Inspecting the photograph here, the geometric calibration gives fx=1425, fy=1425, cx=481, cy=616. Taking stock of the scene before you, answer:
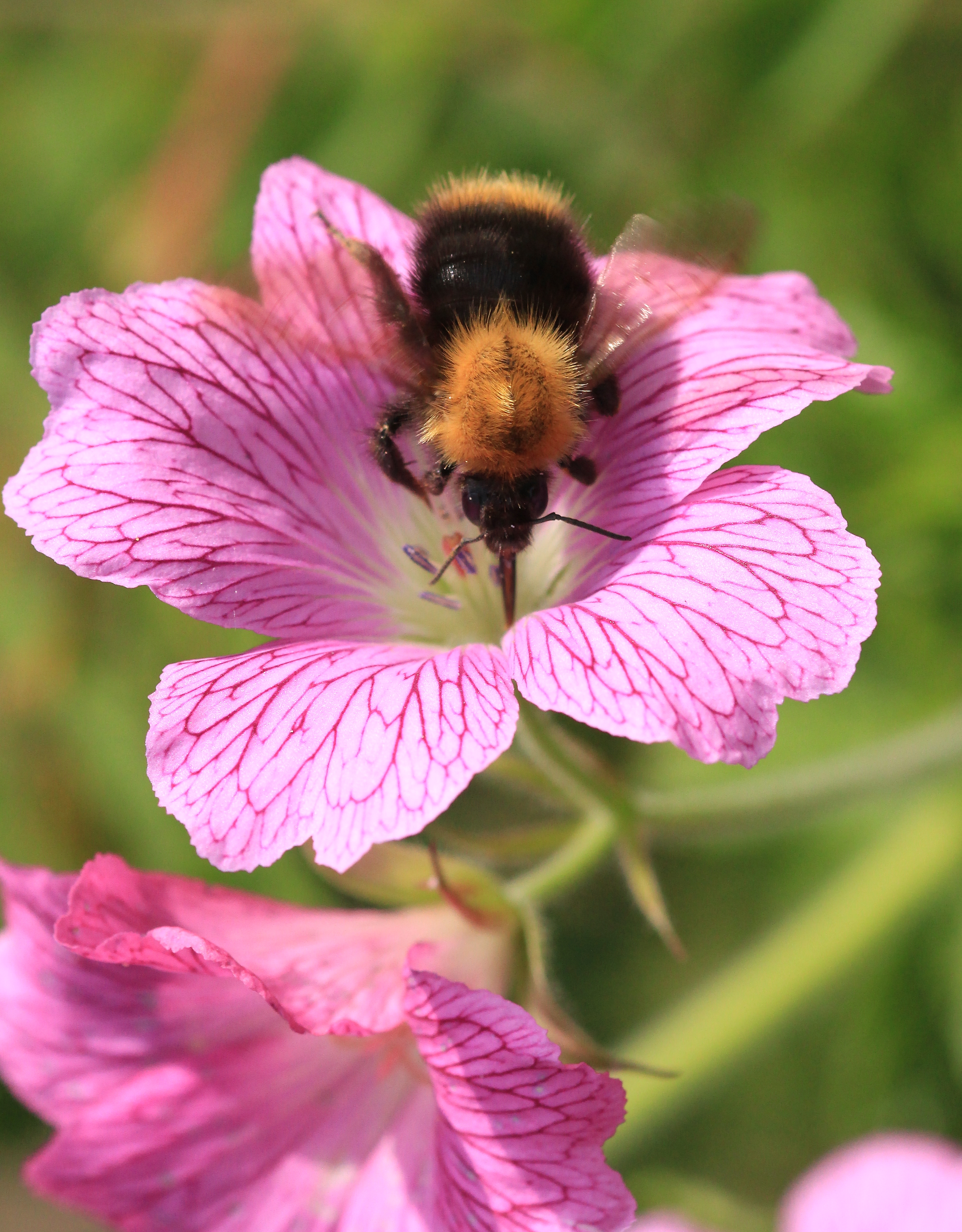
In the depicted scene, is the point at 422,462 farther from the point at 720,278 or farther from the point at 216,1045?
the point at 216,1045

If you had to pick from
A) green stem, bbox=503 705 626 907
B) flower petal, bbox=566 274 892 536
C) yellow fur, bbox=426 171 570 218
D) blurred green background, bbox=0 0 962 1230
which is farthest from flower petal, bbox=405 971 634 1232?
blurred green background, bbox=0 0 962 1230

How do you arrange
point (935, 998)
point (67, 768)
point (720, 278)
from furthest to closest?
1. point (67, 768)
2. point (935, 998)
3. point (720, 278)

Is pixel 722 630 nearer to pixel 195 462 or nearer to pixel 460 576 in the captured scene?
pixel 460 576

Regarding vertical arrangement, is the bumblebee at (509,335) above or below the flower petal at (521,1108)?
above

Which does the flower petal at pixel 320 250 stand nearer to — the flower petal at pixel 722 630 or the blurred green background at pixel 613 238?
the flower petal at pixel 722 630

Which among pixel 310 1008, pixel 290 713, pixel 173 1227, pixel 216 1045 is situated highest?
pixel 290 713

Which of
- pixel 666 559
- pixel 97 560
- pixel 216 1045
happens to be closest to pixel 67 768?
pixel 216 1045

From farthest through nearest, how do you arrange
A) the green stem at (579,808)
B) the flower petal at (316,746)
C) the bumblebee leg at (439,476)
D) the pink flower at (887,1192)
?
the pink flower at (887,1192) < the green stem at (579,808) < the bumblebee leg at (439,476) < the flower petal at (316,746)

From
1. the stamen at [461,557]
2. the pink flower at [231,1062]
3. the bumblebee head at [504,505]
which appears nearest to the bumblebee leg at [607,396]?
the bumblebee head at [504,505]

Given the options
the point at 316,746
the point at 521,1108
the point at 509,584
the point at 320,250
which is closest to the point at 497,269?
the point at 320,250
